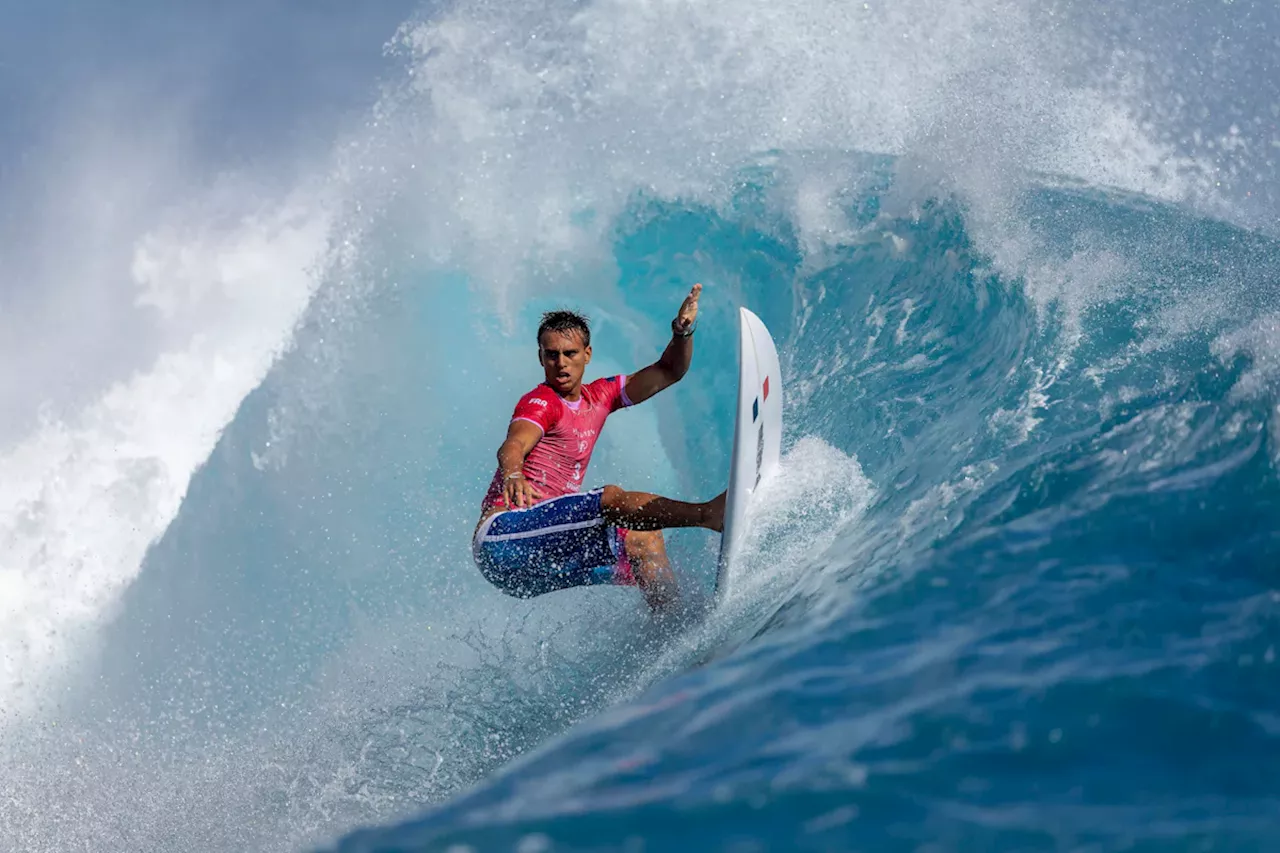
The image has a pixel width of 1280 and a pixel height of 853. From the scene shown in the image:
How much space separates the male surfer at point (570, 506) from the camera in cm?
405

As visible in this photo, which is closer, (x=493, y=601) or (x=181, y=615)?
(x=493, y=601)

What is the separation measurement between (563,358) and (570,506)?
0.61 meters

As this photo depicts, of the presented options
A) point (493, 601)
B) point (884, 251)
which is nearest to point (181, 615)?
point (493, 601)

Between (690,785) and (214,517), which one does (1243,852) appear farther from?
(214,517)

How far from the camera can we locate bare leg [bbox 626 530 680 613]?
4238mm

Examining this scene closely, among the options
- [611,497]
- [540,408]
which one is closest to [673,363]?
[540,408]

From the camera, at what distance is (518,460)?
13.1 ft

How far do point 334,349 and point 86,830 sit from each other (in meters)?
3.58

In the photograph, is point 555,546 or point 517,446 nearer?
point 517,446

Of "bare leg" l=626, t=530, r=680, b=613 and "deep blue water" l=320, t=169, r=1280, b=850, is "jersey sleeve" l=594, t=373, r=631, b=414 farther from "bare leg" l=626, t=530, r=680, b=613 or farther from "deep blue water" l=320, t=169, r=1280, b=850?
"deep blue water" l=320, t=169, r=1280, b=850

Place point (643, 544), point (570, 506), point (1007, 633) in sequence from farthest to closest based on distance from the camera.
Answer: point (643, 544), point (570, 506), point (1007, 633)

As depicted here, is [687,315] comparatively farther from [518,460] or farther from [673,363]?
[518,460]

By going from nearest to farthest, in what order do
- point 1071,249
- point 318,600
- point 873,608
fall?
point 873,608, point 1071,249, point 318,600

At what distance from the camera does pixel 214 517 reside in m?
7.65
